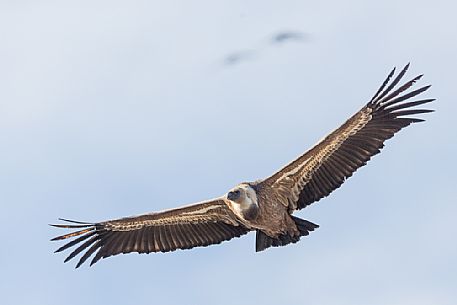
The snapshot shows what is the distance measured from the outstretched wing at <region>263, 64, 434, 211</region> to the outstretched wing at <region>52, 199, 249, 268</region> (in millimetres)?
1714

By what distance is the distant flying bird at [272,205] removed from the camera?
47094 millimetres

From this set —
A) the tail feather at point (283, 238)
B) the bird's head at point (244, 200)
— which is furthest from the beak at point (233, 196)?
the tail feather at point (283, 238)

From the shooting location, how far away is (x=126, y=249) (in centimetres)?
4881

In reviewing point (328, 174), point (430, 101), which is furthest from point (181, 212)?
point (430, 101)

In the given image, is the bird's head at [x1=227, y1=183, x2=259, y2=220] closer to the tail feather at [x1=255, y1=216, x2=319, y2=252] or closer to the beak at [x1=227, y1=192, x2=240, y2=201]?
the beak at [x1=227, y1=192, x2=240, y2=201]

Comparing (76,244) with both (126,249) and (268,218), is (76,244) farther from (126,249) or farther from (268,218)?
(268,218)

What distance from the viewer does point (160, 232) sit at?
160 ft

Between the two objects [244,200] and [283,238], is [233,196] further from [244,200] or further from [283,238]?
[283,238]

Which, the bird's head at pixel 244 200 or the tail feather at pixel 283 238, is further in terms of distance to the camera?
the tail feather at pixel 283 238

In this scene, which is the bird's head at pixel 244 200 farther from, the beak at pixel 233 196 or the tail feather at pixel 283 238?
the tail feather at pixel 283 238

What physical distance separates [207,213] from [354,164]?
3.76 meters

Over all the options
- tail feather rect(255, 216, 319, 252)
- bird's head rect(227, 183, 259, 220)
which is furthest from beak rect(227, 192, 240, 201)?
tail feather rect(255, 216, 319, 252)

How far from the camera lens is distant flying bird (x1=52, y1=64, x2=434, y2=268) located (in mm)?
47094

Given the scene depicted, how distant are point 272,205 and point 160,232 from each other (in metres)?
2.97
